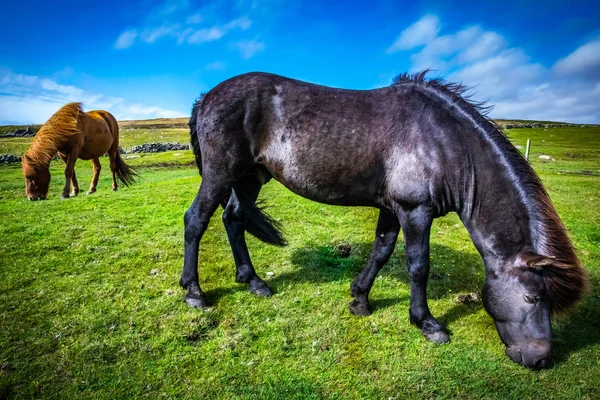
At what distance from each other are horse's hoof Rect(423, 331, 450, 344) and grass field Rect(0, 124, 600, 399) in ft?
0.30

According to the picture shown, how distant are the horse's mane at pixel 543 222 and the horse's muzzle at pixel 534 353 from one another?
1.46 ft

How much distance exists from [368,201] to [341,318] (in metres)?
1.68

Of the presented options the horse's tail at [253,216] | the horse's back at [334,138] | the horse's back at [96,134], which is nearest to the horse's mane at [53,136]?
the horse's back at [96,134]

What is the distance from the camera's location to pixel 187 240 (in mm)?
4844

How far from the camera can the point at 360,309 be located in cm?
472

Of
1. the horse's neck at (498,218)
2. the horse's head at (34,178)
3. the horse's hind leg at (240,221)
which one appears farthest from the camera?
the horse's head at (34,178)

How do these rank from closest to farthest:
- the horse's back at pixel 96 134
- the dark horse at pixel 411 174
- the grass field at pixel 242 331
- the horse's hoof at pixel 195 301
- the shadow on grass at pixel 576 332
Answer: the grass field at pixel 242 331
the dark horse at pixel 411 174
the shadow on grass at pixel 576 332
the horse's hoof at pixel 195 301
the horse's back at pixel 96 134

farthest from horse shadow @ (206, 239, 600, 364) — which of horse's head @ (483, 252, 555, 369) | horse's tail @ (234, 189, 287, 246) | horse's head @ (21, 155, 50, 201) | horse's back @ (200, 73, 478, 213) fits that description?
horse's head @ (21, 155, 50, 201)

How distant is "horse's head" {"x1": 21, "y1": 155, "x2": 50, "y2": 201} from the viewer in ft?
39.7

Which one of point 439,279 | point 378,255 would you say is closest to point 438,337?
point 378,255

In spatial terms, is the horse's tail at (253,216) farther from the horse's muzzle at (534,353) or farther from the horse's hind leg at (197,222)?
the horse's muzzle at (534,353)

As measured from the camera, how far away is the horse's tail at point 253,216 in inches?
205

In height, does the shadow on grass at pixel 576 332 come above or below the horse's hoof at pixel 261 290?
below

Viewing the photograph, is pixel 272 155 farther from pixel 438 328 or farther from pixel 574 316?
pixel 574 316
